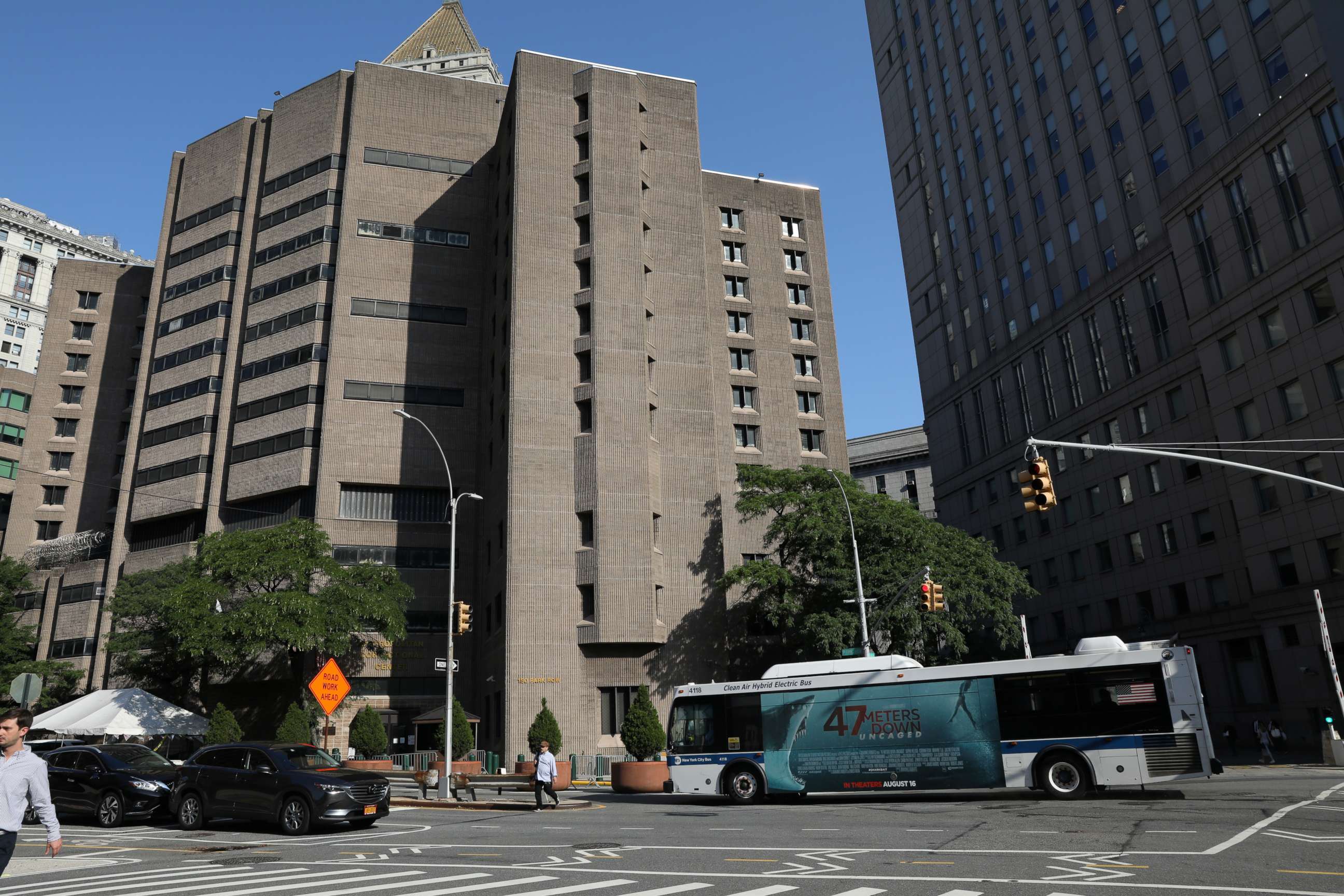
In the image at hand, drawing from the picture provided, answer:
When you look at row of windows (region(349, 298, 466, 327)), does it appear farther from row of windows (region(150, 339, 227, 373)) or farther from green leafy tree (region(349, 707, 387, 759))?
green leafy tree (region(349, 707, 387, 759))

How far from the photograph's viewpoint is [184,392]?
67.0 m

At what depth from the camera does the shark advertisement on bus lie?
22484 mm

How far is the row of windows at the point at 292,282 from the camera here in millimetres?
63125

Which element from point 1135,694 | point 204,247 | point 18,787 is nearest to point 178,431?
point 204,247

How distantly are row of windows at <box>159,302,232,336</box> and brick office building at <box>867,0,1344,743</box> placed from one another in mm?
57736

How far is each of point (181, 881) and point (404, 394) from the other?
50.1 meters

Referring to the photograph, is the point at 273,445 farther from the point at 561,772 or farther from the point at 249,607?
the point at 561,772

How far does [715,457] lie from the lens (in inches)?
2035

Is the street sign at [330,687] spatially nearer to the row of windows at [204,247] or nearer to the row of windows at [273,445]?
the row of windows at [273,445]

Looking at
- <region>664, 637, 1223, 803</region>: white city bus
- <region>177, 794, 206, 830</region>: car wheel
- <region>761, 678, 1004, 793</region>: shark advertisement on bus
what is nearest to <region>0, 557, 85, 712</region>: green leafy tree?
<region>177, 794, 206, 830</region>: car wheel

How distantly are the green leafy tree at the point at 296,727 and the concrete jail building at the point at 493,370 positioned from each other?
288 inches

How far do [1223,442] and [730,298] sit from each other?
98.2 feet

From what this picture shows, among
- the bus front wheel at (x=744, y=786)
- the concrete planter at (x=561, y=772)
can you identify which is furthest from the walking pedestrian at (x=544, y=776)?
the concrete planter at (x=561, y=772)

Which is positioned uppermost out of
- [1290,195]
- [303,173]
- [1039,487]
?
[303,173]
